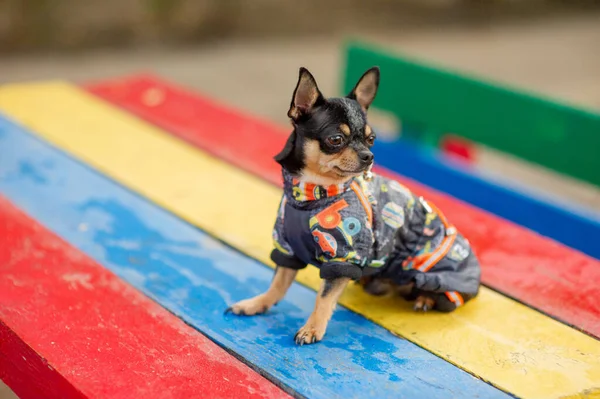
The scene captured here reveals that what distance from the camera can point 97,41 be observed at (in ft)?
23.4

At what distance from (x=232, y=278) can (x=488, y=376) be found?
923mm

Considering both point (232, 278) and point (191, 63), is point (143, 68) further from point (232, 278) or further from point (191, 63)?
point (232, 278)

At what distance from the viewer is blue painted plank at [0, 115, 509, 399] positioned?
2115 mm

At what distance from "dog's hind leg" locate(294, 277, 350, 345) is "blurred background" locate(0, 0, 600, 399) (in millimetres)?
3374

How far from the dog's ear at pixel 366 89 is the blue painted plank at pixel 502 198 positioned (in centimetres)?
141

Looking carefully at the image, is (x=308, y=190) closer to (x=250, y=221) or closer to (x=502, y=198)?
(x=250, y=221)

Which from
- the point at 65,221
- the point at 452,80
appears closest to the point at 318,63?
the point at 452,80

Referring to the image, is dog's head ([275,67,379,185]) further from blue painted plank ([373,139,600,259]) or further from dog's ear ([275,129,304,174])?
blue painted plank ([373,139,600,259])

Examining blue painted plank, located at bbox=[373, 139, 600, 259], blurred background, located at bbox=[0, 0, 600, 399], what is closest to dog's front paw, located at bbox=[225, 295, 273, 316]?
blue painted plank, located at bbox=[373, 139, 600, 259]

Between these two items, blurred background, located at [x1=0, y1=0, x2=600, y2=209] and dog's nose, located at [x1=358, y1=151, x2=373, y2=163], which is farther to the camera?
blurred background, located at [x1=0, y1=0, x2=600, y2=209]

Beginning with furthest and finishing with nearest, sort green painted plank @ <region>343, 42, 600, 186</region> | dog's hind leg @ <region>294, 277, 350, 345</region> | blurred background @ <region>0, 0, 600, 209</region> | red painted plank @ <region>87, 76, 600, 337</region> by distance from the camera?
blurred background @ <region>0, 0, 600, 209</region> < green painted plank @ <region>343, 42, 600, 186</region> < red painted plank @ <region>87, 76, 600, 337</region> < dog's hind leg @ <region>294, 277, 350, 345</region>

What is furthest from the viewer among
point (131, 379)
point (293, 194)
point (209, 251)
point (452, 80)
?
point (452, 80)

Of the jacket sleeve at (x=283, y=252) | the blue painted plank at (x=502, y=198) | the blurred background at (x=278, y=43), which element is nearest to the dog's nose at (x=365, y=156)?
the jacket sleeve at (x=283, y=252)

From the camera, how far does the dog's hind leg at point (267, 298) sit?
243 centimetres
